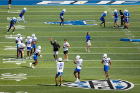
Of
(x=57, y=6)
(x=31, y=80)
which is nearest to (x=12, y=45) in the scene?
(x=31, y=80)

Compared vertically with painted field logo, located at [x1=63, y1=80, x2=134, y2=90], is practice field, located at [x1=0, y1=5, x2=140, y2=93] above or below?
above

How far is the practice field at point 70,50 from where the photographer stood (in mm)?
18188

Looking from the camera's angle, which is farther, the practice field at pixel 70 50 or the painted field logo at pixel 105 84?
the practice field at pixel 70 50

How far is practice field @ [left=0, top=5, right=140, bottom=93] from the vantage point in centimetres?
1819

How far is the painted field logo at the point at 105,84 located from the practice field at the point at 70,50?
482mm

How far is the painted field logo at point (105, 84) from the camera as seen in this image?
17.2 m

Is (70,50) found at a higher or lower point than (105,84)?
higher

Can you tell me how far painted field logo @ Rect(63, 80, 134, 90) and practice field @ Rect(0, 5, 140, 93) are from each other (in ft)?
1.58

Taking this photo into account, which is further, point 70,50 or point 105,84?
point 70,50

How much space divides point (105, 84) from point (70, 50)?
8276mm

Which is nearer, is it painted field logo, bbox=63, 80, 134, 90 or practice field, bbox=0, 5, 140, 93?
painted field logo, bbox=63, 80, 134, 90

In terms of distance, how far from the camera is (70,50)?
84.0ft

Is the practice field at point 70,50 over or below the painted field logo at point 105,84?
over

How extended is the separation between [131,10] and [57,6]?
9.58m
